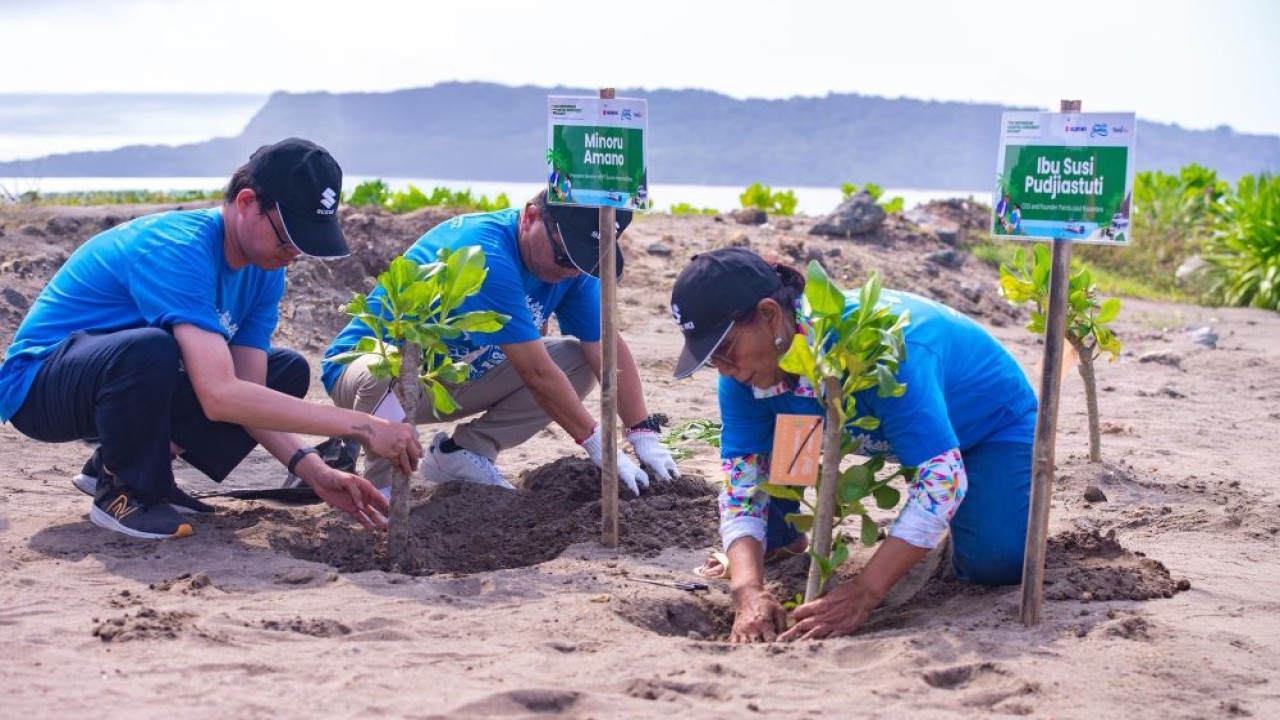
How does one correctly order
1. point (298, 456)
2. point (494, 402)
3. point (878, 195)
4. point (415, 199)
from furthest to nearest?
point (878, 195)
point (415, 199)
point (494, 402)
point (298, 456)

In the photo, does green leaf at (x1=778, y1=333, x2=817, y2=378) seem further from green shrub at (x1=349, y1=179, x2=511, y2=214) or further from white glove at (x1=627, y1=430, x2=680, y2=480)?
green shrub at (x1=349, y1=179, x2=511, y2=214)

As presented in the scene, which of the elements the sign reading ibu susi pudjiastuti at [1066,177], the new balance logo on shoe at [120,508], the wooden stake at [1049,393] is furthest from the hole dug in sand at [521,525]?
the sign reading ibu susi pudjiastuti at [1066,177]

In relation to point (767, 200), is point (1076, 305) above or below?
below

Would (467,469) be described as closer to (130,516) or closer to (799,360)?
(130,516)

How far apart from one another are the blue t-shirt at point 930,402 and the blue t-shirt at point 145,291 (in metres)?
1.83

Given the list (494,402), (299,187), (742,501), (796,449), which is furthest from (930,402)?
(494,402)

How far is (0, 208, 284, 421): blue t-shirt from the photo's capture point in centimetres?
421

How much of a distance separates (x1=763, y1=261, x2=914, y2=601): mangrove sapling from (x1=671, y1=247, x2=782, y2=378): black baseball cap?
0.15 meters

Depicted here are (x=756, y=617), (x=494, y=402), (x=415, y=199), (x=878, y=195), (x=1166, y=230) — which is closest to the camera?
(x=756, y=617)

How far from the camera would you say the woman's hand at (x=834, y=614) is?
11.4ft

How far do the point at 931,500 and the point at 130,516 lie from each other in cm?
273

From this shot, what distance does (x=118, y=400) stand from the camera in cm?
423

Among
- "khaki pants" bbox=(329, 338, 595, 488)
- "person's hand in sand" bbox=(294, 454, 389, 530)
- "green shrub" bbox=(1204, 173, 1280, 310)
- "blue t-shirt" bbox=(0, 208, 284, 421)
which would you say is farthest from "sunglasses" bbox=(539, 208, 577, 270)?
"green shrub" bbox=(1204, 173, 1280, 310)

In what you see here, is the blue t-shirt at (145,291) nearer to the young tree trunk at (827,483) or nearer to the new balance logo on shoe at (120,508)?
the new balance logo on shoe at (120,508)
